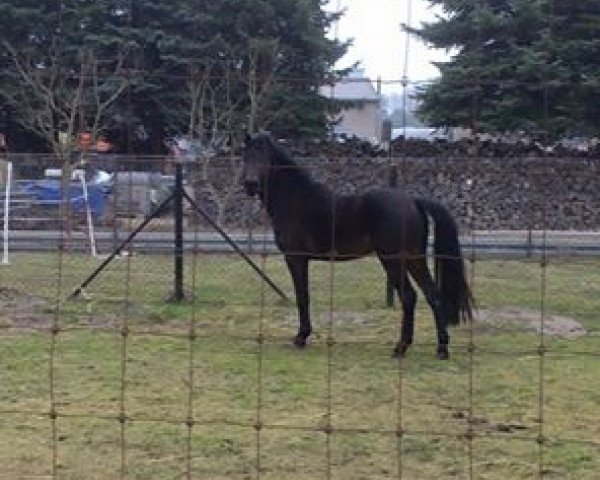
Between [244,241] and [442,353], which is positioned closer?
[442,353]

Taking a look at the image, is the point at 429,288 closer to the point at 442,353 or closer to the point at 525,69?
the point at 442,353

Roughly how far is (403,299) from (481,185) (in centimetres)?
644

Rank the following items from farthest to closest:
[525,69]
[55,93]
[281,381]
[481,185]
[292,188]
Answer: [55,93] < [525,69] < [481,185] < [292,188] < [281,381]

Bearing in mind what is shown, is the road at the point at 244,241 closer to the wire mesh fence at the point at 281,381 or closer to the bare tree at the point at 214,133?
the wire mesh fence at the point at 281,381

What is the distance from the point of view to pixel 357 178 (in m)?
14.2

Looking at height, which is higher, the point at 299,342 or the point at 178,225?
the point at 178,225

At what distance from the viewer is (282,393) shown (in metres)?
6.06

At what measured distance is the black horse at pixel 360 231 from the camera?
752cm

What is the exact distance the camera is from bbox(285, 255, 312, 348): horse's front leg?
7.79 metres

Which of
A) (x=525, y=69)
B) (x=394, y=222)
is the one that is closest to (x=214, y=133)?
(x=525, y=69)

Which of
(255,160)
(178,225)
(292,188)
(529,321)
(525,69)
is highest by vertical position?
(525,69)

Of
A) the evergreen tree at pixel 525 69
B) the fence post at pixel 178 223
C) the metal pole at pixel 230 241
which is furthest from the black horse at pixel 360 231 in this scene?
the evergreen tree at pixel 525 69

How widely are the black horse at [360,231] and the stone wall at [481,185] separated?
4580 millimetres

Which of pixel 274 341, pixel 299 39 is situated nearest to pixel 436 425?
pixel 274 341
